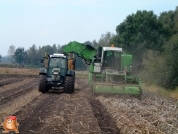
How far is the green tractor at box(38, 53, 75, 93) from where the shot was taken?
19.5 metres

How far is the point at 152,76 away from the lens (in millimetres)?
31812

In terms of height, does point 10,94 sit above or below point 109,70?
below

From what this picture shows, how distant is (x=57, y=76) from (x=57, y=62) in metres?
1.08

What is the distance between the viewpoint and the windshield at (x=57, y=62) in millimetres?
20473

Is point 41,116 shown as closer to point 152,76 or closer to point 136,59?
point 152,76

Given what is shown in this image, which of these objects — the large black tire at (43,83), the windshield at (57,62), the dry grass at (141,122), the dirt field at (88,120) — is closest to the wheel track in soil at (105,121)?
the dirt field at (88,120)

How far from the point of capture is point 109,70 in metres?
19.9

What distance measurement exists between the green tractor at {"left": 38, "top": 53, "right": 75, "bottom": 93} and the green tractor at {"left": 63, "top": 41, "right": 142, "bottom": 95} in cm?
132

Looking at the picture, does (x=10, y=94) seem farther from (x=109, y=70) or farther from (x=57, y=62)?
(x=109, y=70)

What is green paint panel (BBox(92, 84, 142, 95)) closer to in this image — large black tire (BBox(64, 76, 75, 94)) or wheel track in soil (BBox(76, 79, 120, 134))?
large black tire (BBox(64, 76, 75, 94))

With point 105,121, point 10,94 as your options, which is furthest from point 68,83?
point 105,121

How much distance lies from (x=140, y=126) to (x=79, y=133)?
1.83m

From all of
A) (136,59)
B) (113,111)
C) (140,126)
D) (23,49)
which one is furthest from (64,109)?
(23,49)

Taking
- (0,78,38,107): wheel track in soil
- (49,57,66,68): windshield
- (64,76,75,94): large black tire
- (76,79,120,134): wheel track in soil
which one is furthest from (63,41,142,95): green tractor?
(0,78,38,107): wheel track in soil
